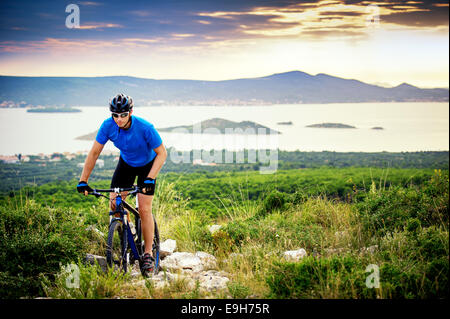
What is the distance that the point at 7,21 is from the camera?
25.5m

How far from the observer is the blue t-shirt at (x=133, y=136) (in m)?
3.63

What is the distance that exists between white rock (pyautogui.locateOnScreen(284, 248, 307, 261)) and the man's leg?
155cm

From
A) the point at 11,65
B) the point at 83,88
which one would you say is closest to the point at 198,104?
the point at 83,88

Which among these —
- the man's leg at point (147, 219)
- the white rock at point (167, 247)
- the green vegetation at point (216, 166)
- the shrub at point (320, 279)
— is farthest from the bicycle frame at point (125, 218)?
the green vegetation at point (216, 166)

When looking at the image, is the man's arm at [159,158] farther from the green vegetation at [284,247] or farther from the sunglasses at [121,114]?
the green vegetation at [284,247]

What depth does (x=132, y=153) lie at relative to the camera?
151 inches

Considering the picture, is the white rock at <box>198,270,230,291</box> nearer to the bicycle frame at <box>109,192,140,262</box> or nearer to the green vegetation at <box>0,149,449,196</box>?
the bicycle frame at <box>109,192,140,262</box>

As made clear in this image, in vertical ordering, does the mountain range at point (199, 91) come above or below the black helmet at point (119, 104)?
above

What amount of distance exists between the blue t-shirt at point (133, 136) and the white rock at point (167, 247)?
1.73 meters

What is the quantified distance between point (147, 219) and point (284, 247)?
69.9 inches

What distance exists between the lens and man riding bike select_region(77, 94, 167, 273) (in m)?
3.51

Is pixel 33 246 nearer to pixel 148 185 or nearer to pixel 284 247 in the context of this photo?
pixel 148 185

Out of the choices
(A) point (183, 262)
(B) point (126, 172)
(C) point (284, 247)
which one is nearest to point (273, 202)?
(C) point (284, 247)

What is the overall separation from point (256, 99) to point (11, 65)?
38.5 metres
